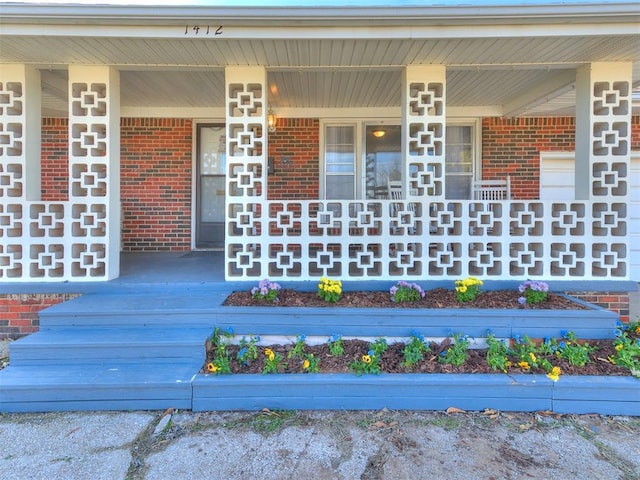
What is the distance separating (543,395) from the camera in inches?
104

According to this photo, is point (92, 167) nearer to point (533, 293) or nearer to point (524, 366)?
point (524, 366)

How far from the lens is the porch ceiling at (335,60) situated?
3559 millimetres

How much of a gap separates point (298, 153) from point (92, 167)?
3.26 metres

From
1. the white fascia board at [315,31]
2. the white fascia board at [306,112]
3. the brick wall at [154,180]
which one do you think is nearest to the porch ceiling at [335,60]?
the white fascia board at [315,31]

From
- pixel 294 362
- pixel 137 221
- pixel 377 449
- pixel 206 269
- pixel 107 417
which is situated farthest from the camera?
pixel 137 221

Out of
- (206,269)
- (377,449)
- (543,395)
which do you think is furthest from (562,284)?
(206,269)

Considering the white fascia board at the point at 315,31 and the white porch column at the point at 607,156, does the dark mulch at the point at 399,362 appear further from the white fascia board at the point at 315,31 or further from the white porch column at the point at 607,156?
the white fascia board at the point at 315,31

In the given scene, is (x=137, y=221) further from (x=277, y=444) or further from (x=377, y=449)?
(x=377, y=449)

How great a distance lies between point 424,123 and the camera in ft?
13.4

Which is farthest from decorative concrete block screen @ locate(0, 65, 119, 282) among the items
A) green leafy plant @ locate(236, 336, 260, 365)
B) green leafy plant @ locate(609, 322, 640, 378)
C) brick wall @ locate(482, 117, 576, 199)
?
brick wall @ locate(482, 117, 576, 199)

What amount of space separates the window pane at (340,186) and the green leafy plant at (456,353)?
12.6ft

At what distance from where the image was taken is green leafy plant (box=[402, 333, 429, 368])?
9.47ft

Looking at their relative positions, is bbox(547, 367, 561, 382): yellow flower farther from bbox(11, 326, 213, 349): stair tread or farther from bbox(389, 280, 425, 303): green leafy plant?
bbox(11, 326, 213, 349): stair tread

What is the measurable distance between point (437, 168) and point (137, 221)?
5.03 meters
